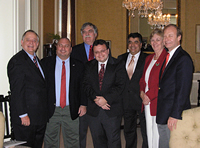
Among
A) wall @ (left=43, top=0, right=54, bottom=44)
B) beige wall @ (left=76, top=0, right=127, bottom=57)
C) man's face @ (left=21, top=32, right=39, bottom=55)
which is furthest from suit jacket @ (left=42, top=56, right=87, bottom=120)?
beige wall @ (left=76, top=0, right=127, bottom=57)

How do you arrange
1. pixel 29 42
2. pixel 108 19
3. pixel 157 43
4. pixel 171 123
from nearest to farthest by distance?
pixel 171 123, pixel 29 42, pixel 157 43, pixel 108 19

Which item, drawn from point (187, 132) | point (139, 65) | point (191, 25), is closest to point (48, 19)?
point (139, 65)

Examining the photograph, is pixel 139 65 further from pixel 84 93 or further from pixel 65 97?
pixel 65 97

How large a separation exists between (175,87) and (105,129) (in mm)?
1027

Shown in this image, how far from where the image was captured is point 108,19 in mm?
7801

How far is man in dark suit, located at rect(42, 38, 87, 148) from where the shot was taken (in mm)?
2672

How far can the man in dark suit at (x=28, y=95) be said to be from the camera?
2238 mm

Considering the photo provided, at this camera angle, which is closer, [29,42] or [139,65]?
[29,42]

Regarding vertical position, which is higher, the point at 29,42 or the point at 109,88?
the point at 29,42

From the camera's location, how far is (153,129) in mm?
2445

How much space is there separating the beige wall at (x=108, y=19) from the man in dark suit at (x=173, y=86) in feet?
18.5

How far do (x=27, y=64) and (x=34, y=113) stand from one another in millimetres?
558

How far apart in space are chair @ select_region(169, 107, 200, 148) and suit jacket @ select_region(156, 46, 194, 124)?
0.48ft

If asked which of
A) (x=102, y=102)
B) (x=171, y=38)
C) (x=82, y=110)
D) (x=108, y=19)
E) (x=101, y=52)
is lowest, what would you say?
(x=82, y=110)
